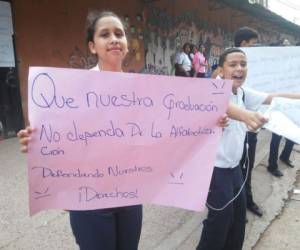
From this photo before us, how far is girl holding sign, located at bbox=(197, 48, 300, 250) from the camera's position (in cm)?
231

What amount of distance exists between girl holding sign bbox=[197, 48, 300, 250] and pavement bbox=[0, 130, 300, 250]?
64cm

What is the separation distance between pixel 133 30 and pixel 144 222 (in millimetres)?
6661

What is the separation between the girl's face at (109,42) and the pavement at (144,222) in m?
1.68

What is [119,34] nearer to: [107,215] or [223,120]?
[223,120]

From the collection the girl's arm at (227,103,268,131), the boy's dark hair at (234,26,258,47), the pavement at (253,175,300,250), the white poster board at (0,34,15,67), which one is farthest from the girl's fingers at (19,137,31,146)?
the white poster board at (0,34,15,67)

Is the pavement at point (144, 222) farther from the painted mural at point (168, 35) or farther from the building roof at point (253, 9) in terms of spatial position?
the building roof at point (253, 9)

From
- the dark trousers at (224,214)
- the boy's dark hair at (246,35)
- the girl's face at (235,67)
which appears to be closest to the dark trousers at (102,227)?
the dark trousers at (224,214)

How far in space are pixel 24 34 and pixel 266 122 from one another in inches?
206

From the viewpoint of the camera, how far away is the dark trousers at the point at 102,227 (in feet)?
5.50

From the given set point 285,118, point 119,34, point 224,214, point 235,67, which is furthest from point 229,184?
point 119,34

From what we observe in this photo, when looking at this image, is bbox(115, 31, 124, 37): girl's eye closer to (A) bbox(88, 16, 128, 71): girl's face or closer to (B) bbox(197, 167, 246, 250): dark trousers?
(A) bbox(88, 16, 128, 71): girl's face

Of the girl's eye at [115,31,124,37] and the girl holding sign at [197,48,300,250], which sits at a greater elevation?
the girl's eye at [115,31,124,37]

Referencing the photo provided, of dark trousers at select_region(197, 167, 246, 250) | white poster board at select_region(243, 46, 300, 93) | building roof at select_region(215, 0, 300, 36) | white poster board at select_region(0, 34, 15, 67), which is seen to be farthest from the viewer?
building roof at select_region(215, 0, 300, 36)

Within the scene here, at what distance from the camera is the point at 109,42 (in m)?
1.75
